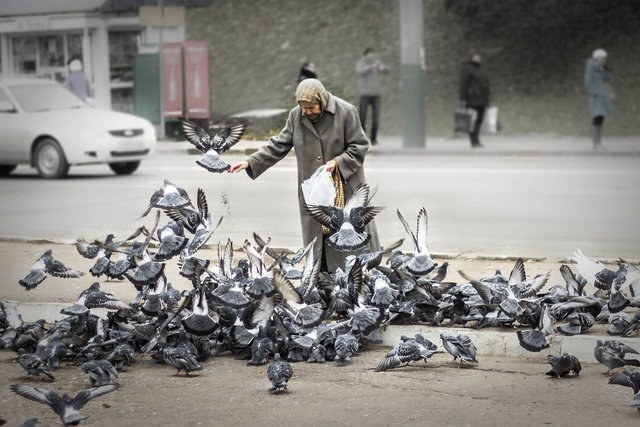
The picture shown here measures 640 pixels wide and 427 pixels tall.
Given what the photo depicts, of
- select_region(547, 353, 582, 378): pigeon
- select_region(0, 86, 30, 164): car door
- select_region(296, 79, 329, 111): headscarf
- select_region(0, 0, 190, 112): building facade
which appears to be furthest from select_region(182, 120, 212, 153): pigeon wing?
select_region(0, 86, 30, 164): car door

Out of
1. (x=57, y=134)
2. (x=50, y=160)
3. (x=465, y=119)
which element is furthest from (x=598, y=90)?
(x=50, y=160)

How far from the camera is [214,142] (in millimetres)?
8227

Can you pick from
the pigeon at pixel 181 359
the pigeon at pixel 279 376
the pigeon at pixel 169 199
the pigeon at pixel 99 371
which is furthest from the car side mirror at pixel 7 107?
the pigeon at pixel 279 376

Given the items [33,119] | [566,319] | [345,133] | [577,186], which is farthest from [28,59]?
[566,319]

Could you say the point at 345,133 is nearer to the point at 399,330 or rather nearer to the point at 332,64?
the point at 399,330

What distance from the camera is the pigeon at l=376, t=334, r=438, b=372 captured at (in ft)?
22.6

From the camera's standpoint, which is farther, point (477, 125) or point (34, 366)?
point (477, 125)

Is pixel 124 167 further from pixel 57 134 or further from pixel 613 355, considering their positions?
pixel 613 355

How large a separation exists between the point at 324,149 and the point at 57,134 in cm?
1209

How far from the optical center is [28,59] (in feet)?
68.0

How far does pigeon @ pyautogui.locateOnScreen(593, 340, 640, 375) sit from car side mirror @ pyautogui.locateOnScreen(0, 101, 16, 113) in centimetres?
1490

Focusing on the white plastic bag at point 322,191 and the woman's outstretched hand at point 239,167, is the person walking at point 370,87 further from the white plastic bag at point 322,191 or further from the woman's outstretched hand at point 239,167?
the white plastic bag at point 322,191

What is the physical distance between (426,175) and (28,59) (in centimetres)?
698

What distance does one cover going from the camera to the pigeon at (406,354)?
6.89 metres
